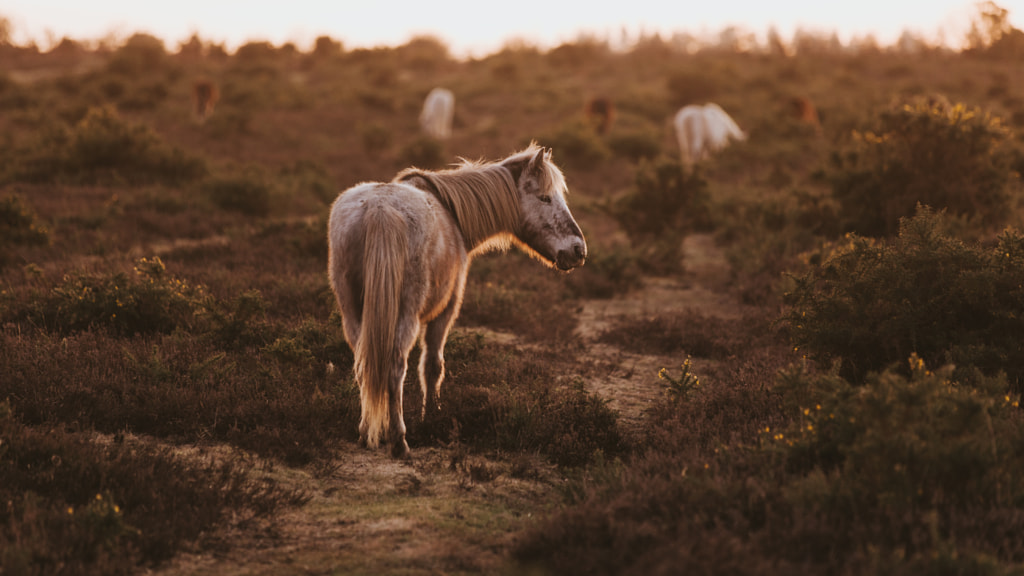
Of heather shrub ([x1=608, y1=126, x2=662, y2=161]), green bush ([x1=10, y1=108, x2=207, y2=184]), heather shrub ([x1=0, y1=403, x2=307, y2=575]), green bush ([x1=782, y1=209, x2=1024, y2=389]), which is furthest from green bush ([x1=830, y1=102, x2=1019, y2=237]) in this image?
green bush ([x1=10, y1=108, x2=207, y2=184])

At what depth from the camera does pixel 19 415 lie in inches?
181

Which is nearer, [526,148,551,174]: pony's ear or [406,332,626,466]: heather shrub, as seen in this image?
[406,332,626,466]: heather shrub

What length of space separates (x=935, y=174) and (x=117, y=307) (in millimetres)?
9699

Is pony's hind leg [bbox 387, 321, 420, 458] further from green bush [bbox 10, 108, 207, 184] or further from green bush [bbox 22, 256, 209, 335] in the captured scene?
green bush [bbox 10, 108, 207, 184]

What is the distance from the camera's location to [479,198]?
17.0 feet

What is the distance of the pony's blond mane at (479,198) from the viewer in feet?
16.5

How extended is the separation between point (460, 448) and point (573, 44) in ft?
158

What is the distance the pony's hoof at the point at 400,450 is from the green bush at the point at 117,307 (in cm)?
284

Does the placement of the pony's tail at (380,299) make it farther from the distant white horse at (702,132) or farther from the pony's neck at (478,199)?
the distant white horse at (702,132)

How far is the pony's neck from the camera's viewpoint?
5.01 meters

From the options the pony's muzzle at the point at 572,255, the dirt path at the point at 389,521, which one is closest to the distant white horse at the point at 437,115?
the pony's muzzle at the point at 572,255

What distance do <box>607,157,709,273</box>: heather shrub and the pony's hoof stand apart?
26.0ft

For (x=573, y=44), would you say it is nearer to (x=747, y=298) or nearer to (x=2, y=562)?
(x=747, y=298)

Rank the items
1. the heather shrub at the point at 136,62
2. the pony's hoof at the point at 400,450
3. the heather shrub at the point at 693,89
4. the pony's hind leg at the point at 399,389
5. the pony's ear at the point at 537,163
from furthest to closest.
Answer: the heather shrub at the point at 136,62, the heather shrub at the point at 693,89, the pony's ear at the point at 537,163, the pony's hoof at the point at 400,450, the pony's hind leg at the point at 399,389
